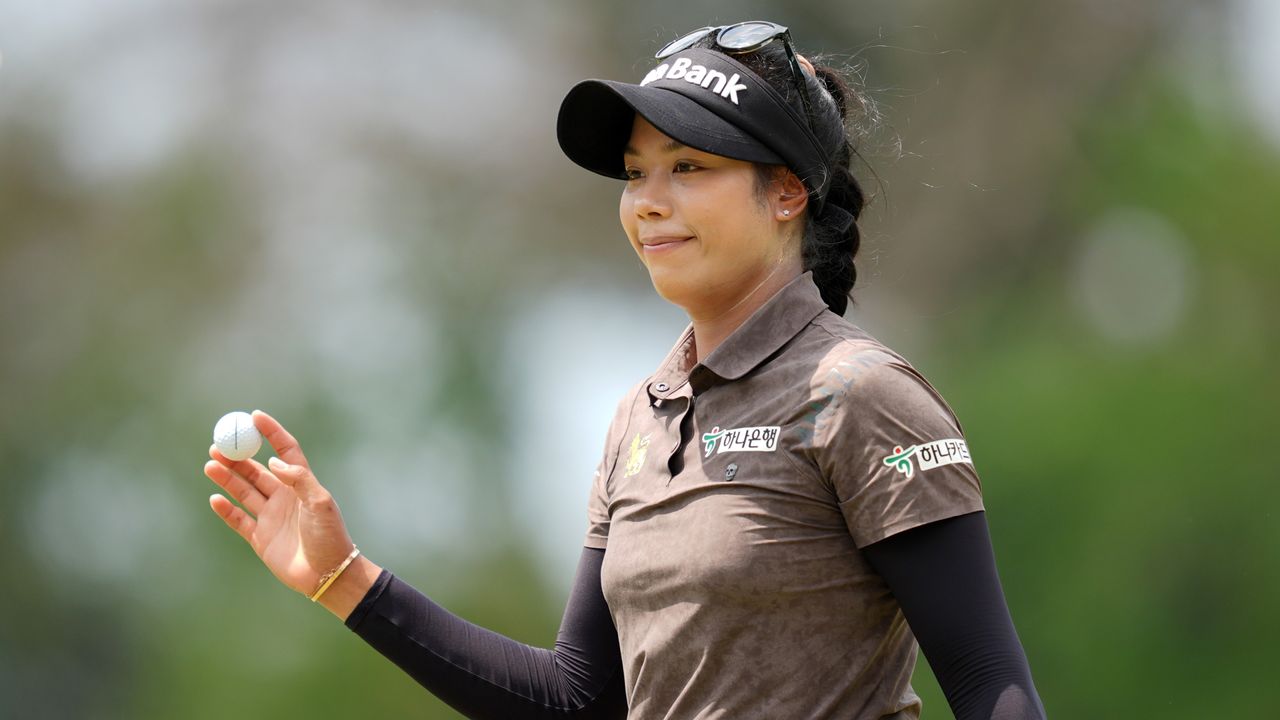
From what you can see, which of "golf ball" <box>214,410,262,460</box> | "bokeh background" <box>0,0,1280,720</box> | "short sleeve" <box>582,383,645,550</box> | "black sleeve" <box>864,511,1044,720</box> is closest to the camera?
"black sleeve" <box>864,511,1044,720</box>

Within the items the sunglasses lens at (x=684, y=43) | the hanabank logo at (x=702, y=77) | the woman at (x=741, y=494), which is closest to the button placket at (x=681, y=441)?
the woman at (x=741, y=494)

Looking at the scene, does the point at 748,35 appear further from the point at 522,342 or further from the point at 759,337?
the point at 522,342

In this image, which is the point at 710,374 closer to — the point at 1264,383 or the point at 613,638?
the point at 613,638

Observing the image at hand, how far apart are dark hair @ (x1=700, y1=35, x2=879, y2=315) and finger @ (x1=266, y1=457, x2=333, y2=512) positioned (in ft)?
3.06

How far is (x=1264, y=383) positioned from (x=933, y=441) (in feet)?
22.4

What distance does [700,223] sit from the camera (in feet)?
7.58

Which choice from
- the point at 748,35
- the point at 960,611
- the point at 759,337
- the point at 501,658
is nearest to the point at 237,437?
the point at 501,658

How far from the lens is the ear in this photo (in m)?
2.38

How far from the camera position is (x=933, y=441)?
6.58ft

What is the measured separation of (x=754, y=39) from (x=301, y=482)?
42.7 inches

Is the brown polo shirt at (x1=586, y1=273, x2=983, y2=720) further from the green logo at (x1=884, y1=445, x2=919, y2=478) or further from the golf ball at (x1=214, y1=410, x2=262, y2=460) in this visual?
the golf ball at (x1=214, y1=410, x2=262, y2=460)

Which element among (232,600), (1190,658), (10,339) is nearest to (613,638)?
(1190,658)

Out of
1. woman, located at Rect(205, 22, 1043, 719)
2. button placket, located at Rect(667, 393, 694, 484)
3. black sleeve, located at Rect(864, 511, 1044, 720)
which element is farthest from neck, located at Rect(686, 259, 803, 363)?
black sleeve, located at Rect(864, 511, 1044, 720)

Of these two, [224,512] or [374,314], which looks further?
[374,314]
